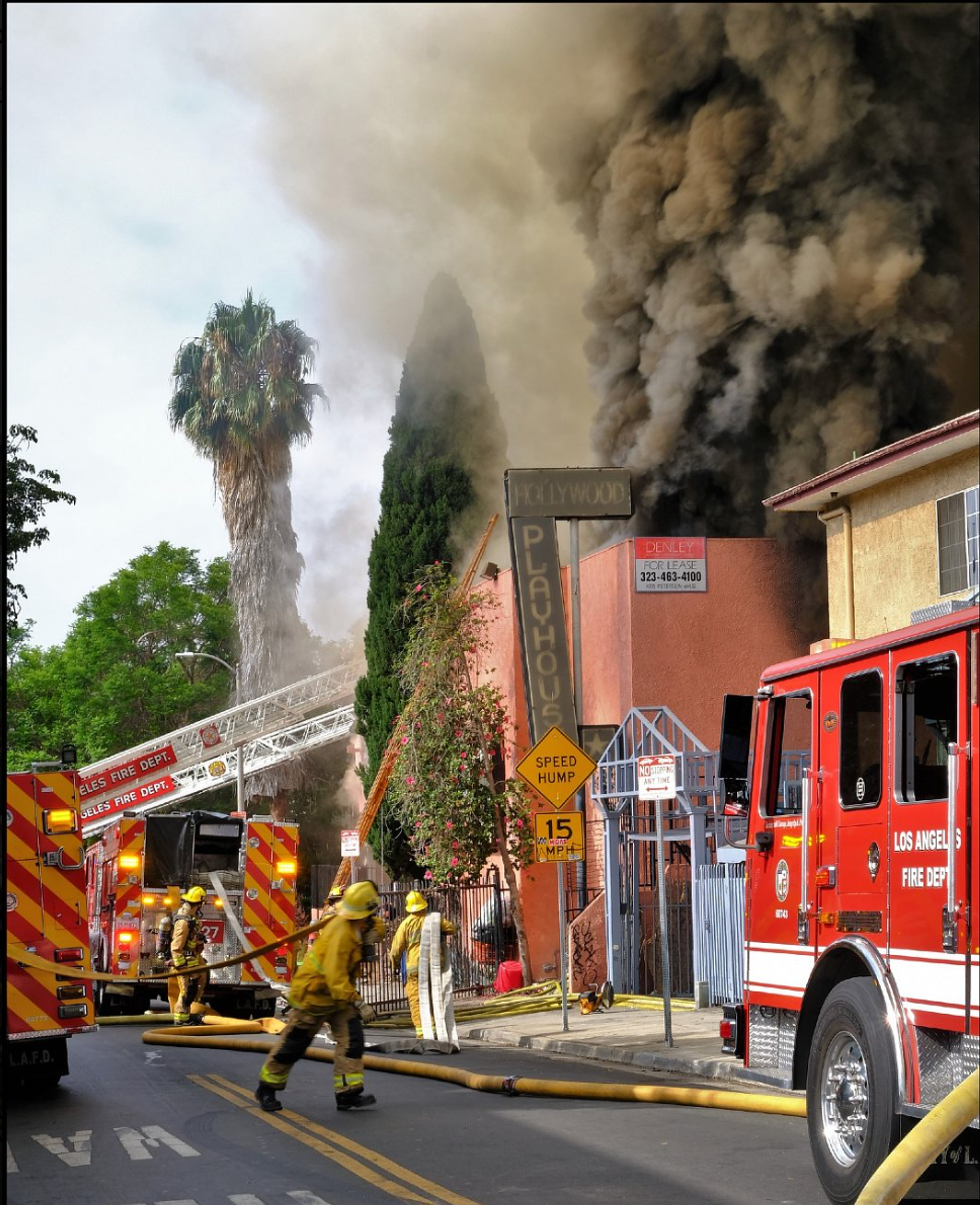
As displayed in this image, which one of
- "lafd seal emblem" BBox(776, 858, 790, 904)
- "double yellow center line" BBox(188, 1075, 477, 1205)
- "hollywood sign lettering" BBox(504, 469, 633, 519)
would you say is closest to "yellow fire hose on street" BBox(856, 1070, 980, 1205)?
"double yellow center line" BBox(188, 1075, 477, 1205)

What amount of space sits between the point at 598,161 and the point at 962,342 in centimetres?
749

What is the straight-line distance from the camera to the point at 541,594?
22922mm

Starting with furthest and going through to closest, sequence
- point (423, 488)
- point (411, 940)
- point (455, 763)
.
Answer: point (423, 488)
point (455, 763)
point (411, 940)

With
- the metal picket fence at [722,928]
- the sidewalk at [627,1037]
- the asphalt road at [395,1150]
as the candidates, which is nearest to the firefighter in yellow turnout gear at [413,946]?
the sidewalk at [627,1037]

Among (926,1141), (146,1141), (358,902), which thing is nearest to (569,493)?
(358,902)

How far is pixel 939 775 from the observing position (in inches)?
287

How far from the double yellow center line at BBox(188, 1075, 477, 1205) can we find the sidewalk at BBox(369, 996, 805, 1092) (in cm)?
268

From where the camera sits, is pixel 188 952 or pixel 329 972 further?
pixel 188 952

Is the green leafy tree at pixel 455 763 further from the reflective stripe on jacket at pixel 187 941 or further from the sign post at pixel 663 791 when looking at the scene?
the sign post at pixel 663 791

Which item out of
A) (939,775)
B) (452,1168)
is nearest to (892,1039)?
(939,775)

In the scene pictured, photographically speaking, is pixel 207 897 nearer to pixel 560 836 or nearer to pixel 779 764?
pixel 560 836

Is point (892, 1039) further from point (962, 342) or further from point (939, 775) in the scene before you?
point (962, 342)

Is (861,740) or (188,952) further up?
(861,740)

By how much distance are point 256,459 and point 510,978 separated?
87.8ft
